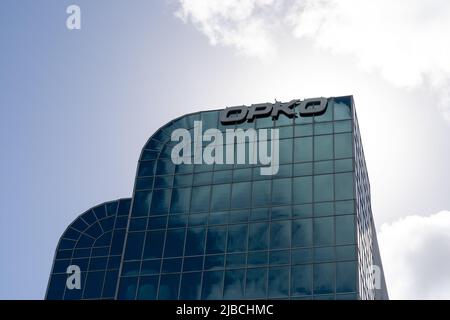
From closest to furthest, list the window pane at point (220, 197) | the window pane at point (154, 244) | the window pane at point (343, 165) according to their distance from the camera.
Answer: the window pane at point (154, 244) < the window pane at point (343, 165) < the window pane at point (220, 197)

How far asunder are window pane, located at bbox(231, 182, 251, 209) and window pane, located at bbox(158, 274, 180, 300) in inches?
349

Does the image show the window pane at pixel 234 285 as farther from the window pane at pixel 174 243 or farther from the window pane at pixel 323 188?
the window pane at pixel 323 188

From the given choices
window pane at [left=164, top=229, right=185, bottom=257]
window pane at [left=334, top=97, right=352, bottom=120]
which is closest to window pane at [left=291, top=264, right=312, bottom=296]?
window pane at [left=164, top=229, right=185, bottom=257]

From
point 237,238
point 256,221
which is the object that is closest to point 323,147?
point 256,221

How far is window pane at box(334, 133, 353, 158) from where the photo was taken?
258ft

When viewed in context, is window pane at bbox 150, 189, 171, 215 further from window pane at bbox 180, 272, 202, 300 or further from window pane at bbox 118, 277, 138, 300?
window pane at bbox 180, 272, 202, 300

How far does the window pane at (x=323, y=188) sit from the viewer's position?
76.1 m

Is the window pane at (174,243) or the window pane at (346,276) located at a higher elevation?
the window pane at (174,243)

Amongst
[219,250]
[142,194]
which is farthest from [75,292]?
[219,250]

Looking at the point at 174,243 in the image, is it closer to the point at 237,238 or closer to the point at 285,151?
the point at 237,238

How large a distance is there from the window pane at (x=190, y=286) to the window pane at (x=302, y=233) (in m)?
8.88

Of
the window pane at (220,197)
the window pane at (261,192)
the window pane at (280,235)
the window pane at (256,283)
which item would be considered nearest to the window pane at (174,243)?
the window pane at (220,197)

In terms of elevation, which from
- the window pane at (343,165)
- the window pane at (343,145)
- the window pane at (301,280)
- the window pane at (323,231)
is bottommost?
the window pane at (301,280)
